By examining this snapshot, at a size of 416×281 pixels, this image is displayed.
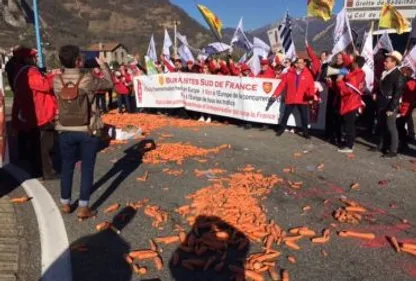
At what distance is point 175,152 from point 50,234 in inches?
164

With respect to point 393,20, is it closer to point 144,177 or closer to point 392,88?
point 392,88

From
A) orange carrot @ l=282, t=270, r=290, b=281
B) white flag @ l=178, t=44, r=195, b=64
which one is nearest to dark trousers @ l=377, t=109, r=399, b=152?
orange carrot @ l=282, t=270, r=290, b=281

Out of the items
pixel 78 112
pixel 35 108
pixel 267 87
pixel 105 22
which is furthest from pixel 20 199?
pixel 105 22

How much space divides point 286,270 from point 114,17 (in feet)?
550

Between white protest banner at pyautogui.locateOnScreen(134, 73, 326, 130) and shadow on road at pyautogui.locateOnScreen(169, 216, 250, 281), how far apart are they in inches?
257

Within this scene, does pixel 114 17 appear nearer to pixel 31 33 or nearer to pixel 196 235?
pixel 31 33

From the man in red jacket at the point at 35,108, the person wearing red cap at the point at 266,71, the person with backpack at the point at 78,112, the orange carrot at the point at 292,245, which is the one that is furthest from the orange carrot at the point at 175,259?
the person wearing red cap at the point at 266,71

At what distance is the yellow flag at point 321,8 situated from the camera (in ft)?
37.5

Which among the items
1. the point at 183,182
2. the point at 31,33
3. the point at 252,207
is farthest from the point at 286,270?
the point at 31,33

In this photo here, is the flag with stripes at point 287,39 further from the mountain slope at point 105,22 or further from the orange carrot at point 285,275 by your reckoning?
the mountain slope at point 105,22

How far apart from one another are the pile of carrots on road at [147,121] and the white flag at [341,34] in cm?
405

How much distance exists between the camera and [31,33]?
105m

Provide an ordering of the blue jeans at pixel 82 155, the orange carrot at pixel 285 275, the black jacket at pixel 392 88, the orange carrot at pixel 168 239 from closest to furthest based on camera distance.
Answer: the orange carrot at pixel 285 275, the orange carrot at pixel 168 239, the blue jeans at pixel 82 155, the black jacket at pixel 392 88

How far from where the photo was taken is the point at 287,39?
1298cm
